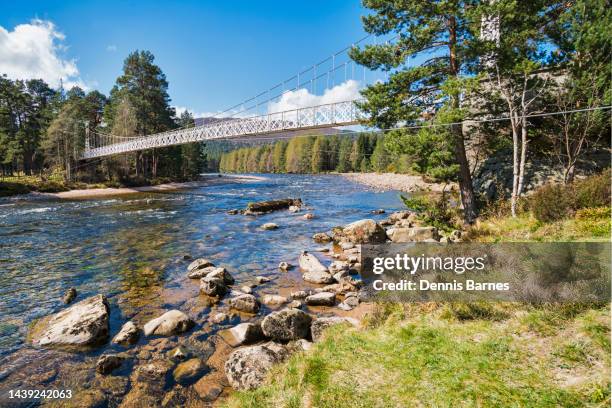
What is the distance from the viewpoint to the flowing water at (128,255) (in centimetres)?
754

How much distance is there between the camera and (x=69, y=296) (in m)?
7.96

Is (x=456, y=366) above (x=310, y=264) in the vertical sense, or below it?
above

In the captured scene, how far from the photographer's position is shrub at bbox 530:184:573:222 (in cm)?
836

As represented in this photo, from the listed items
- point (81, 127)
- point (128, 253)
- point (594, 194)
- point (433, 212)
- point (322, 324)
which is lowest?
point (128, 253)

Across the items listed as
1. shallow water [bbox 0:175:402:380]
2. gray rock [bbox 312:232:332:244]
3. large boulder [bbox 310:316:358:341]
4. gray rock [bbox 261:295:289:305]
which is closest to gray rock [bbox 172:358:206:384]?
shallow water [bbox 0:175:402:380]

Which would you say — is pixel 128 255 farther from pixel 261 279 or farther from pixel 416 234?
pixel 416 234

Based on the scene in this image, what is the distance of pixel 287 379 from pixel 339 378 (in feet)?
2.34

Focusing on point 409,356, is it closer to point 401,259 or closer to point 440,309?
point 440,309

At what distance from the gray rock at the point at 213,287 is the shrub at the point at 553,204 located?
8.96m

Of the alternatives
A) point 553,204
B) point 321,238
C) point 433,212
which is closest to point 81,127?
point 321,238

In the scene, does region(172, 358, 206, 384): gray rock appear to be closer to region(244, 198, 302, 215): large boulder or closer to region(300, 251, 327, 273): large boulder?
region(300, 251, 327, 273): large boulder

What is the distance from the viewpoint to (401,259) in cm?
702

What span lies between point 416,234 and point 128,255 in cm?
1089

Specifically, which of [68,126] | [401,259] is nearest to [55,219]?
[401,259]
